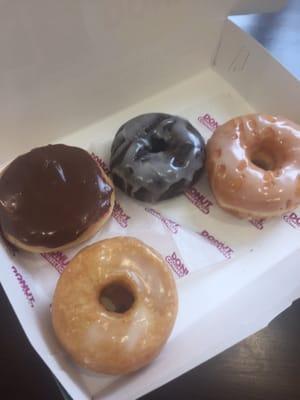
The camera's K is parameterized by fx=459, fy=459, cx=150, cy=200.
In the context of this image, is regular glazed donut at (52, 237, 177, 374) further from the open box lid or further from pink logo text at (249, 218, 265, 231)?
the open box lid

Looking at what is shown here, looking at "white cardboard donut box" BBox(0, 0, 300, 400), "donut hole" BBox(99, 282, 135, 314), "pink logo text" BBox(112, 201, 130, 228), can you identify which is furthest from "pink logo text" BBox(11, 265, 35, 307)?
"pink logo text" BBox(112, 201, 130, 228)

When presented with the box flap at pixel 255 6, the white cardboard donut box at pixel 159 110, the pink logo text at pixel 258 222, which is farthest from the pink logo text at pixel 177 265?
the box flap at pixel 255 6

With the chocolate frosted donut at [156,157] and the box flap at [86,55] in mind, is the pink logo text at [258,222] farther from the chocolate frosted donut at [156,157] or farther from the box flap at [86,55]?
the box flap at [86,55]

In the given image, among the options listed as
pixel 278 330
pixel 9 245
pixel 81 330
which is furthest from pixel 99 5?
pixel 278 330

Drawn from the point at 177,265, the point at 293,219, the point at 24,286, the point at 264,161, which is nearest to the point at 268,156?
the point at 264,161

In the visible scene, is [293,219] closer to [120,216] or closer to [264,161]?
[264,161]
